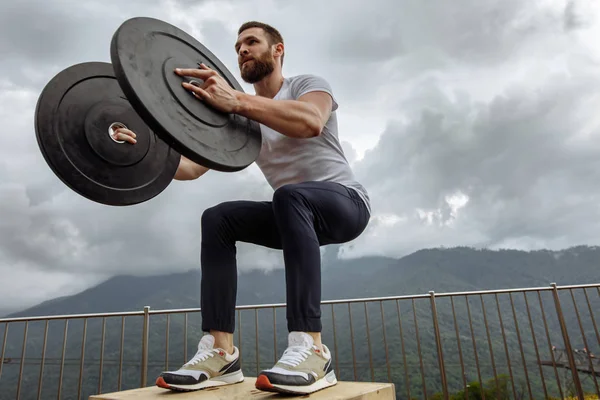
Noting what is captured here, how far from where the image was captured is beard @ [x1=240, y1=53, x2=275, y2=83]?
1.94 metres

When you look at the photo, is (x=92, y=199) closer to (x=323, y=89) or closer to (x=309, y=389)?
(x=323, y=89)

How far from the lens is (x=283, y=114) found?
1515 millimetres

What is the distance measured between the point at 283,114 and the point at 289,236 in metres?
0.45

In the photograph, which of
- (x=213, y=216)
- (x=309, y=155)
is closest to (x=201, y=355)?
(x=213, y=216)

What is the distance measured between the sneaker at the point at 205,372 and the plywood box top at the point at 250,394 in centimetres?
3

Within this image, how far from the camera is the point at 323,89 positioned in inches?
69.0

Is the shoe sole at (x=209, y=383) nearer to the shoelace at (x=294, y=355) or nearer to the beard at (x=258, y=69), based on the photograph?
the shoelace at (x=294, y=355)

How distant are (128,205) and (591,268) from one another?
139545 millimetres

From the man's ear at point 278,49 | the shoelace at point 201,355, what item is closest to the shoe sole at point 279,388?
the shoelace at point 201,355

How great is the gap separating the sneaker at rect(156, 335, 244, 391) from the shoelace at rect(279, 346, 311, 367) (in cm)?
32

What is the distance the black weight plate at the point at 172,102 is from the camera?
51.9 inches

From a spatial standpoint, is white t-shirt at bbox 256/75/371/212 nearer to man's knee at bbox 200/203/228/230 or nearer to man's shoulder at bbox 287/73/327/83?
man's shoulder at bbox 287/73/327/83

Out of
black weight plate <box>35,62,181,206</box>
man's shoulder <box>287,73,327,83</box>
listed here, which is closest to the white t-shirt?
man's shoulder <box>287,73,327,83</box>

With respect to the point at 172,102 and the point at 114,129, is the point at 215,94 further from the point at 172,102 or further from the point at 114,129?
the point at 114,129
